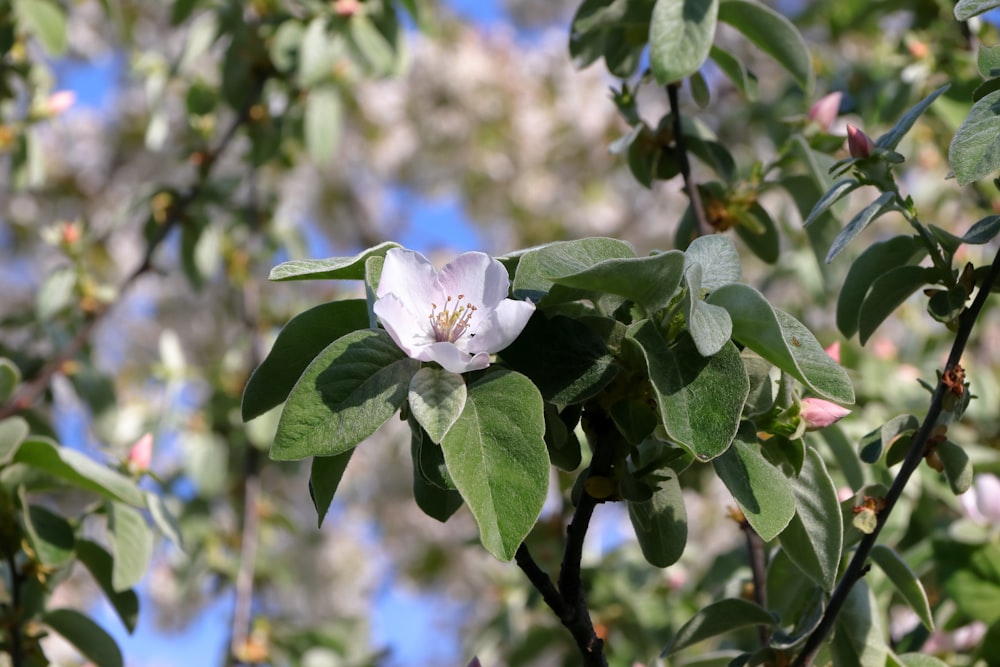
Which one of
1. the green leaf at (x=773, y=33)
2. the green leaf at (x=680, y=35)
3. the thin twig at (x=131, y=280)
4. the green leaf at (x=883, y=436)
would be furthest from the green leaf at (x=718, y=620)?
the thin twig at (x=131, y=280)

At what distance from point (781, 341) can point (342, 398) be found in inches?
10.6

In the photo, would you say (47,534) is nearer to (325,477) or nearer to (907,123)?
(325,477)

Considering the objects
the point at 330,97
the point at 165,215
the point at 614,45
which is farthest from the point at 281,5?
the point at 614,45

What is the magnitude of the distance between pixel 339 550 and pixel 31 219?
88.8 inches

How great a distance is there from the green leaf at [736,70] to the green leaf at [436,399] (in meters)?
0.69

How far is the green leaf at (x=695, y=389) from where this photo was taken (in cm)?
64

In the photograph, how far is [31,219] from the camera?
5.26m

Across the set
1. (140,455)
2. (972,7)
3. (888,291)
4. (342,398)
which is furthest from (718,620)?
(140,455)

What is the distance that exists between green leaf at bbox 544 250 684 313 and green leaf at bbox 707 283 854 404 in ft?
0.13

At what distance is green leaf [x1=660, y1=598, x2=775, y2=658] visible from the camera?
872 mm

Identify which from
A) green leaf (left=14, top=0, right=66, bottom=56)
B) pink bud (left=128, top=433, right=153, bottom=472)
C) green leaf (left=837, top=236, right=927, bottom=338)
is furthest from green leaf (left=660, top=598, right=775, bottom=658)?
green leaf (left=14, top=0, right=66, bottom=56)

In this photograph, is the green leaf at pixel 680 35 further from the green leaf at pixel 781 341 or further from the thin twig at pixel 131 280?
the thin twig at pixel 131 280

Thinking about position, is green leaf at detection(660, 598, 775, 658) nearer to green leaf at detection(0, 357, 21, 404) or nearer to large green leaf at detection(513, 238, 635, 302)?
large green leaf at detection(513, 238, 635, 302)

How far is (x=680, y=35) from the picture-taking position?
3.42 feet
